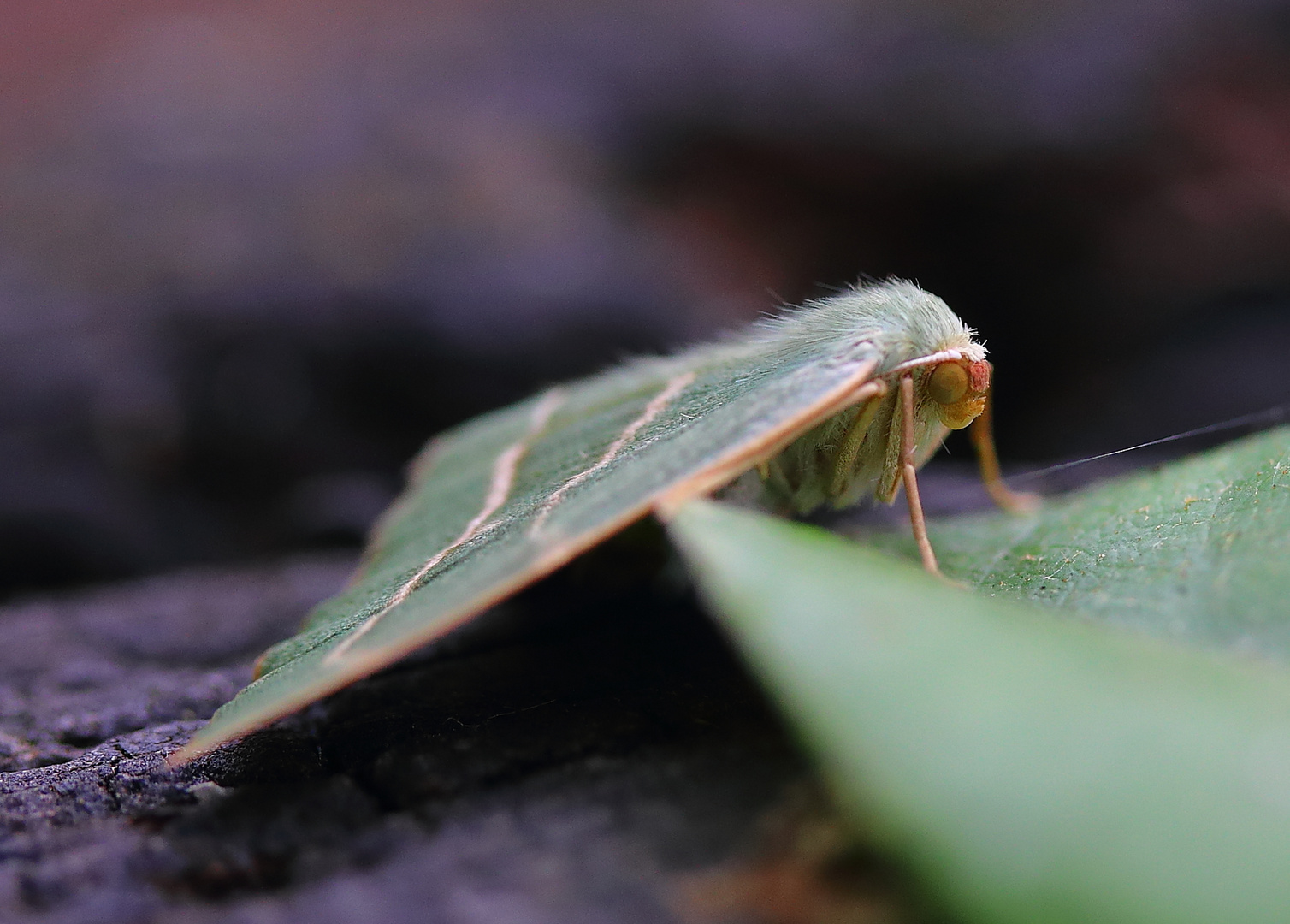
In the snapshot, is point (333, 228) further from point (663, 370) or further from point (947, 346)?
point (947, 346)

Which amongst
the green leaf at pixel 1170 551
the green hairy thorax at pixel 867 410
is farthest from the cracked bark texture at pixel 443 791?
the green leaf at pixel 1170 551

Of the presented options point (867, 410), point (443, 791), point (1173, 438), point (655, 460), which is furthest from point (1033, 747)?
point (1173, 438)

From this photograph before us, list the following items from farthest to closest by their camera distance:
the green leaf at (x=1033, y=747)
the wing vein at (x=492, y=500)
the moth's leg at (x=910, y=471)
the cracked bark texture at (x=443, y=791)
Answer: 1. the moth's leg at (x=910, y=471)
2. the wing vein at (x=492, y=500)
3. the cracked bark texture at (x=443, y=791)
4. the green leaf at (x=1033, y=747)

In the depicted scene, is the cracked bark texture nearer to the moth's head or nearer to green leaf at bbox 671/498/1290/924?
green leaf at bbox 671/498/1290/924

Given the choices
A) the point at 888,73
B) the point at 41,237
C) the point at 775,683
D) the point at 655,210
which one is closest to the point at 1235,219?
the point at 888,73

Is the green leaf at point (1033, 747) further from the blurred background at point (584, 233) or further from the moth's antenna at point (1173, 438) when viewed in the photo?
the blurred background at point (584, 233)
